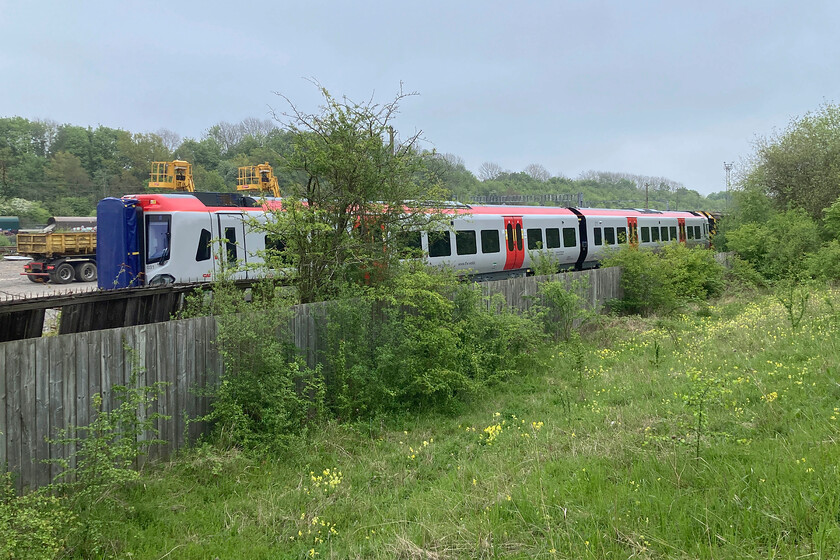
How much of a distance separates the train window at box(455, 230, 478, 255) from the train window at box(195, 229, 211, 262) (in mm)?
6443

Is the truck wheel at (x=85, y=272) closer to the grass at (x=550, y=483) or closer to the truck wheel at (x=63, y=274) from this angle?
the truck wheel at (x=63, y=274)

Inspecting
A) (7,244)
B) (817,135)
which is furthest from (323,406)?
(7,244)

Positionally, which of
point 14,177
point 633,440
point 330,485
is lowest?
point 330,485

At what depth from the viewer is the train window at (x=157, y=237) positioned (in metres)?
12.8

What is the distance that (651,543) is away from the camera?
10.7 feet

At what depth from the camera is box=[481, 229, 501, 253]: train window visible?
16.1 meters

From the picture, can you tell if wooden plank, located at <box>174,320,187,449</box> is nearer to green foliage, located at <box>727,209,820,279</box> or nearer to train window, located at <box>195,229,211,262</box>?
train window, located at <box>195,229,211,262</box>

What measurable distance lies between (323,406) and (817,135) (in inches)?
1070

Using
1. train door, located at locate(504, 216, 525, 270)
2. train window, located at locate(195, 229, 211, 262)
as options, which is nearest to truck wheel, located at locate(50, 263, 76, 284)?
train window, located at locate(195, 229, 211, 262)

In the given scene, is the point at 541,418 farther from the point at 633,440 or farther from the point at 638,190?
the point at 638,190

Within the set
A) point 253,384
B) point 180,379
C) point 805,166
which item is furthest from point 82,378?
point 805,166

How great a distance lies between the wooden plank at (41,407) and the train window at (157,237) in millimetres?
8525

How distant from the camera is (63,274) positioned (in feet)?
78.5

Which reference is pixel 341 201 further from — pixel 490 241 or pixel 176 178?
pixel 176 178
